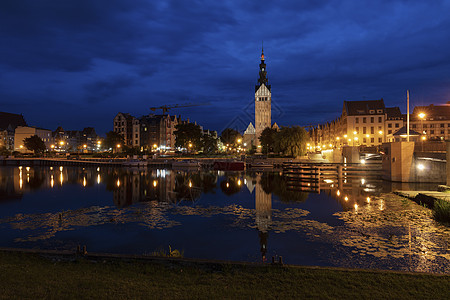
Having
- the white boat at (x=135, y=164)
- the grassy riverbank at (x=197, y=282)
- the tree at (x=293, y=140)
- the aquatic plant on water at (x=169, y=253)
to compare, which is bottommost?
the aquatic plant on water at (x=169, y=253)

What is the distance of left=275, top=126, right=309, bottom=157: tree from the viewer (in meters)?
80.2

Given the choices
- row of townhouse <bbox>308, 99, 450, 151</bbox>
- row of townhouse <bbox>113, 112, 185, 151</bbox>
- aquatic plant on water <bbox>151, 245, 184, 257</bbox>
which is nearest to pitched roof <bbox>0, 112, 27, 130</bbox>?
row of townhouse <bbox>113, 112, 185, 151</bbox>

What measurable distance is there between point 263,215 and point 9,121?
169046 millimetres

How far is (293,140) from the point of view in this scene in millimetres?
80438

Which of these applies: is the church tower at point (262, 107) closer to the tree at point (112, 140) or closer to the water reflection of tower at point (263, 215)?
the tree at point (112, 140)

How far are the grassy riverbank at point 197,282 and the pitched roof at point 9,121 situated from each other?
16710cm

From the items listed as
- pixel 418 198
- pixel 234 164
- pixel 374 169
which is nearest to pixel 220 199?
pixel 418 198

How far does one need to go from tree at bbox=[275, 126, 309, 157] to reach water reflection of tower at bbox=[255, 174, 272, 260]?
50.2m

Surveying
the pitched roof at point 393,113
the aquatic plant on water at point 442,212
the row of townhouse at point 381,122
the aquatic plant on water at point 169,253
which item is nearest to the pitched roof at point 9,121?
the row of townhouse at point 381,122

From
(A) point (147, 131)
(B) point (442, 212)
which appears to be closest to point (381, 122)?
(B) point (442, 212)

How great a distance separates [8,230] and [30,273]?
10.1 m

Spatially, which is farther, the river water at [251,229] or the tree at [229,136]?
the tree at [229,136]

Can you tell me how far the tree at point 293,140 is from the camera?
80.2 m

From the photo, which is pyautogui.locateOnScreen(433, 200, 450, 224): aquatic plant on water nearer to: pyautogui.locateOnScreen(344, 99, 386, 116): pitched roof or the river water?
the river water
